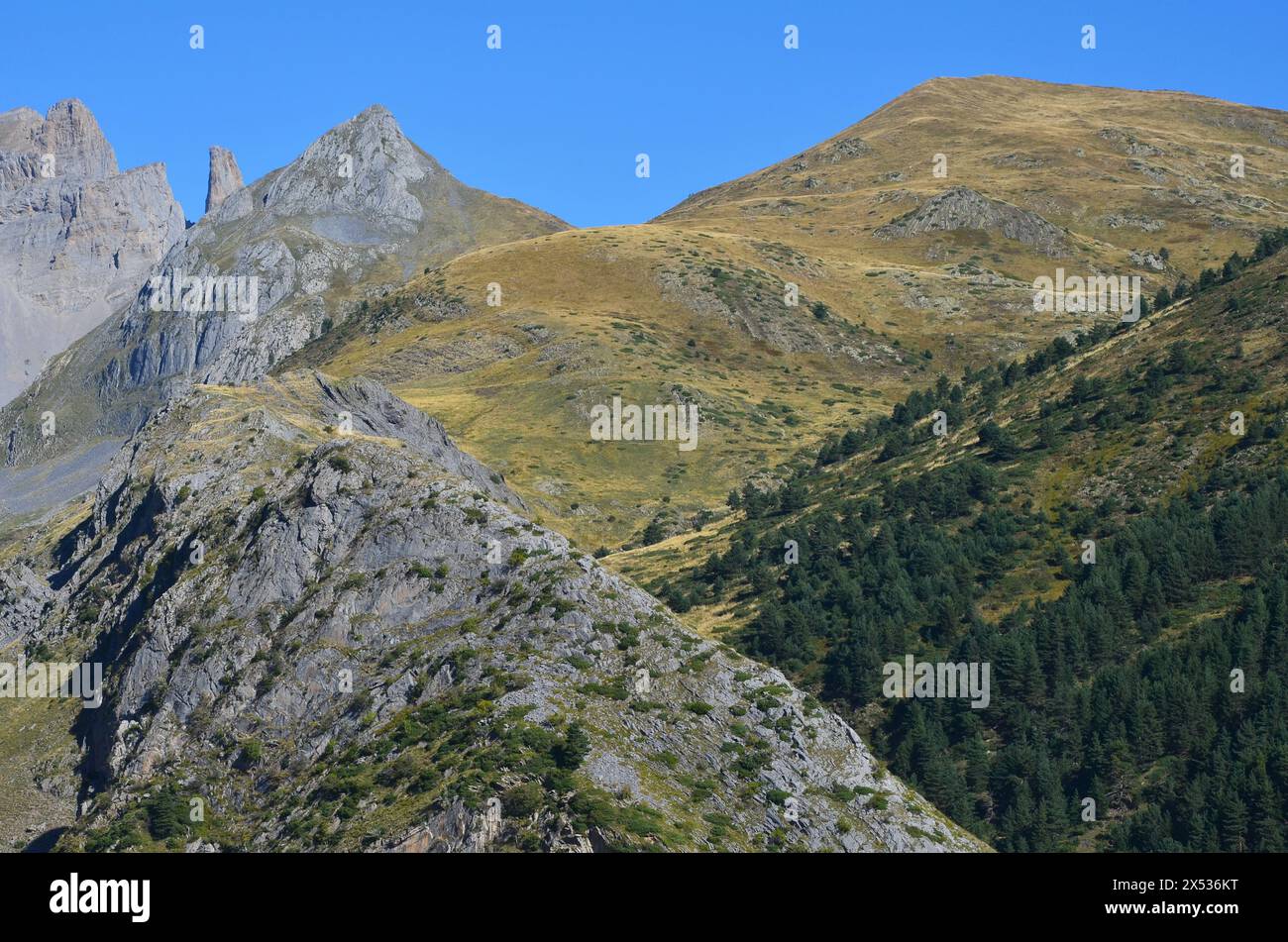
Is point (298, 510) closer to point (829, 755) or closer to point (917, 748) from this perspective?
point (829, 755)

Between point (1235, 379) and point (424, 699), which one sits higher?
point (1235, 379)

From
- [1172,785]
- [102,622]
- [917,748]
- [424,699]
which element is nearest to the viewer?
[424,699]

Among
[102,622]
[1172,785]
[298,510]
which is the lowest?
[1172,785]

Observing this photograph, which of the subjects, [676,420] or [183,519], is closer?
[183,519]
